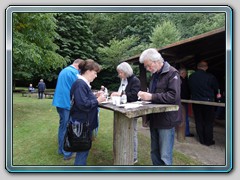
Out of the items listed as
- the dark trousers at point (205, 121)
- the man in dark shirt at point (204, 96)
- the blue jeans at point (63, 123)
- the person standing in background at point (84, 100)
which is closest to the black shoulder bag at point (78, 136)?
the person standing in background at point (84, 100)

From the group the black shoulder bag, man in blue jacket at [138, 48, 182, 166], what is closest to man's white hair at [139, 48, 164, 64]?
man in blue jacket at [138, 48, 182, 166]

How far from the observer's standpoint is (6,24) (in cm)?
254

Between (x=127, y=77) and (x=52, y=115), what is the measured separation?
101 inches

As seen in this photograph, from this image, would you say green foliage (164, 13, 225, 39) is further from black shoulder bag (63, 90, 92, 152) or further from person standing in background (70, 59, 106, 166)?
black shoulder bag (63, 90, 92, 152)

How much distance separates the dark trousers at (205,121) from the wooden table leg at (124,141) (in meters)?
2.15

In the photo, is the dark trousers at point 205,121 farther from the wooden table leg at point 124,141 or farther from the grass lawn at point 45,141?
the wooden table leg at point 124,141

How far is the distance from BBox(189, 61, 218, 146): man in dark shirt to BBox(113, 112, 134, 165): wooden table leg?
205 cm

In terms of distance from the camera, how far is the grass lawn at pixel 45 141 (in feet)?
9.55

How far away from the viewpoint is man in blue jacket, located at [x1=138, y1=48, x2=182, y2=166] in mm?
2461

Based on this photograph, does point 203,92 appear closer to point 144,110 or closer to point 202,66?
point 202,66

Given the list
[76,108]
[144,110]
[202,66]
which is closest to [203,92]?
[202,66]

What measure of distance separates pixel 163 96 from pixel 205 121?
2.39 meters

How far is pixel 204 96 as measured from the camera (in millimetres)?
4254

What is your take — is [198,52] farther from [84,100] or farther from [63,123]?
[84,100]
